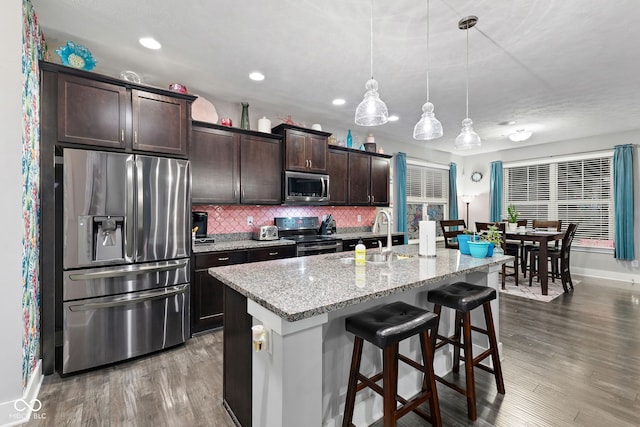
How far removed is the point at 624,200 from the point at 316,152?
5.51 meters

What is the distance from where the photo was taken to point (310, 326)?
1.27 metres

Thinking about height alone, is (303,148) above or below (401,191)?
above

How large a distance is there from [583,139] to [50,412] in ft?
27.3

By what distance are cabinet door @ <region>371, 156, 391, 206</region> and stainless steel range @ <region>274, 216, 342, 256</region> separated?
119 centimetres

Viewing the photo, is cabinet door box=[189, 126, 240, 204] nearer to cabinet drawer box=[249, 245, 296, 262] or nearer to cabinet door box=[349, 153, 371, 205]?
cabinet drawer box=[249, 245, 296, 262]

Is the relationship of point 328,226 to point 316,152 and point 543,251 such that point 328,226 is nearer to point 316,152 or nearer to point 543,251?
point 316,152

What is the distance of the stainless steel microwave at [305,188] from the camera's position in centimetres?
403

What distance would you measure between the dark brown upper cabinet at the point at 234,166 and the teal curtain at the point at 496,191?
5.39 m

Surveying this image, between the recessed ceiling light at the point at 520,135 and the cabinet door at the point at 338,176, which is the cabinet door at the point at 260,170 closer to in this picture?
the cabinet door at the point at 338,176

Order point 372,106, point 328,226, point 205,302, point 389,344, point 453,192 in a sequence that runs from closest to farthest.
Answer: point 389,344 < point 372,106 < point 205,302 < point 328,226 < point 453,192

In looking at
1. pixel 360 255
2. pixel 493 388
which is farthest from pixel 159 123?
pixel 493 388

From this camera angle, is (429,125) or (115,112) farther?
(115,112)

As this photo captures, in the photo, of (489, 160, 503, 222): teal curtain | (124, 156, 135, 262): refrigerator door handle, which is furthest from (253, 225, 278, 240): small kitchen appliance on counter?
(489, 160, 503, 222): teal curtain

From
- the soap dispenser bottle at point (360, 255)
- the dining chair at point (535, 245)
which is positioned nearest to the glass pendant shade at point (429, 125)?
the soap dispenser bottle at point (360, 255)
